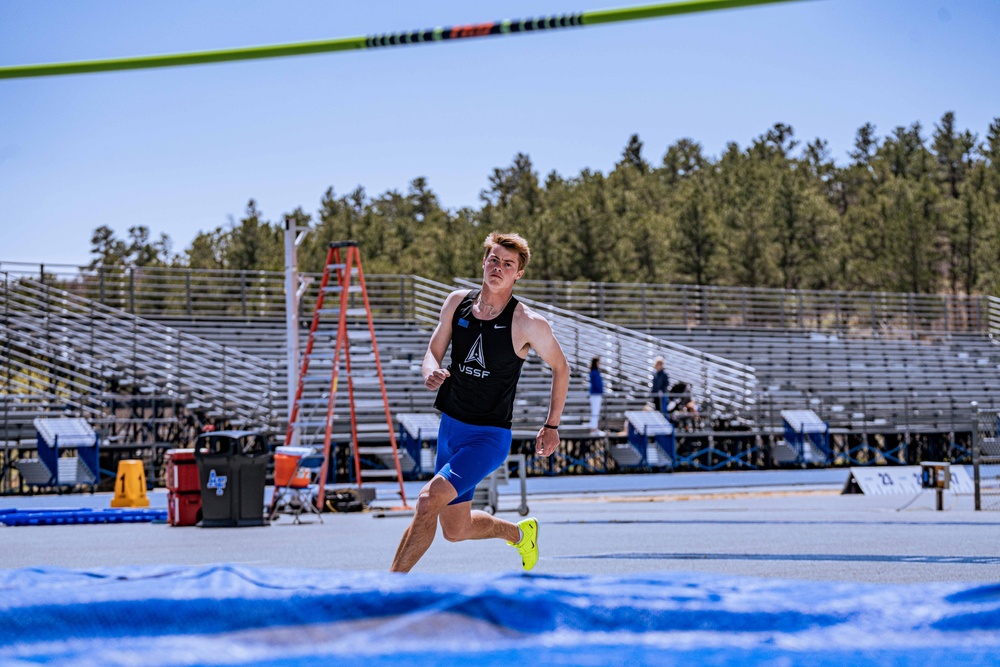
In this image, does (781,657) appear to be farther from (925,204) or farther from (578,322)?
(925,204)

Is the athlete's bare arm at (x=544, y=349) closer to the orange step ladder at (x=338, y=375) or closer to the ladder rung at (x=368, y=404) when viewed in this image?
the orange step ladder at (x=338, y=375)

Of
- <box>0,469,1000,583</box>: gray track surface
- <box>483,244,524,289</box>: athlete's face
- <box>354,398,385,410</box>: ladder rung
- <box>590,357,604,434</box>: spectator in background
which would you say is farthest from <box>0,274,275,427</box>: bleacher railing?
<box>483,244,524,289</box>: athlete's face

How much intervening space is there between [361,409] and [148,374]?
429 cm

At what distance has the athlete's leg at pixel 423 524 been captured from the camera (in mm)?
5363

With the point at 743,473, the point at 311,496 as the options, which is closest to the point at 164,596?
the point at 311,496

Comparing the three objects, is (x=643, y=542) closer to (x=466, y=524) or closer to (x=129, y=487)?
(x=466, y=524)

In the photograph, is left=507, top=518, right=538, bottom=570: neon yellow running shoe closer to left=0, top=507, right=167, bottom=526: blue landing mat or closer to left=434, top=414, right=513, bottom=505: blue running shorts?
left=434, top=414, right=513, bottom=505: blue running shorts

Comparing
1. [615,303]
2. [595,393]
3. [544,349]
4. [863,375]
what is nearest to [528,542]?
[544,349]

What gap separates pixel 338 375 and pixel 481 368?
10887 millimetres

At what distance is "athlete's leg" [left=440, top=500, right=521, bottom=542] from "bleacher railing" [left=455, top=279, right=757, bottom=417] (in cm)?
2319

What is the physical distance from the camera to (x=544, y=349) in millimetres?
5668

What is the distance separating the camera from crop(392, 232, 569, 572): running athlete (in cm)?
564

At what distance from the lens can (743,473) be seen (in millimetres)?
25750

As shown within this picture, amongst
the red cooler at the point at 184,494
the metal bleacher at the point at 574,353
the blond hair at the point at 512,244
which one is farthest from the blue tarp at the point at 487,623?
the metal bleacher at the point at 574,353
